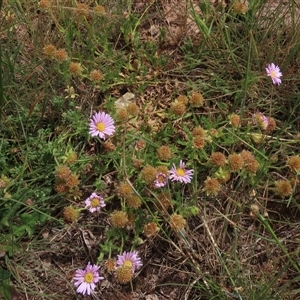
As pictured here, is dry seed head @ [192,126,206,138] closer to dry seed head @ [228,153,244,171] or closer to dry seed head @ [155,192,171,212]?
dry seed head @ [228,153,244,171]

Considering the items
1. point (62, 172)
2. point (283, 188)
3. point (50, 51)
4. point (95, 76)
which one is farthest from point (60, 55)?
point (283, 188)

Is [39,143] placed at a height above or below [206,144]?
below

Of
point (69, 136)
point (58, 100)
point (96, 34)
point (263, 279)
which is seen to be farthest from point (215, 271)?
point (96, 34)

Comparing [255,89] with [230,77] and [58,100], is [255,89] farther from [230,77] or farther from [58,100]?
[58,100]

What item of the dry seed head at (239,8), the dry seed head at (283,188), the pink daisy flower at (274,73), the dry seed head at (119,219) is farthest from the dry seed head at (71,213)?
the dry seed head at (239,8)

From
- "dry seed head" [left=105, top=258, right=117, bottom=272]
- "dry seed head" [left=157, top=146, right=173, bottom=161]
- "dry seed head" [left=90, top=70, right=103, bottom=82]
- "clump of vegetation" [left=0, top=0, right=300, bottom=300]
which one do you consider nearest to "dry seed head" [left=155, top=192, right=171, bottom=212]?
"clump of vegetation" [left=0, top=0, right=300, bottom=300]

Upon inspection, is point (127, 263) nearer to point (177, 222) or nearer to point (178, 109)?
point (177, 222)

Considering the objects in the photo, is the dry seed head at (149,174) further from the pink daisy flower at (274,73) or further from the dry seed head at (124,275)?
the pink daisy flower at (274,73)
